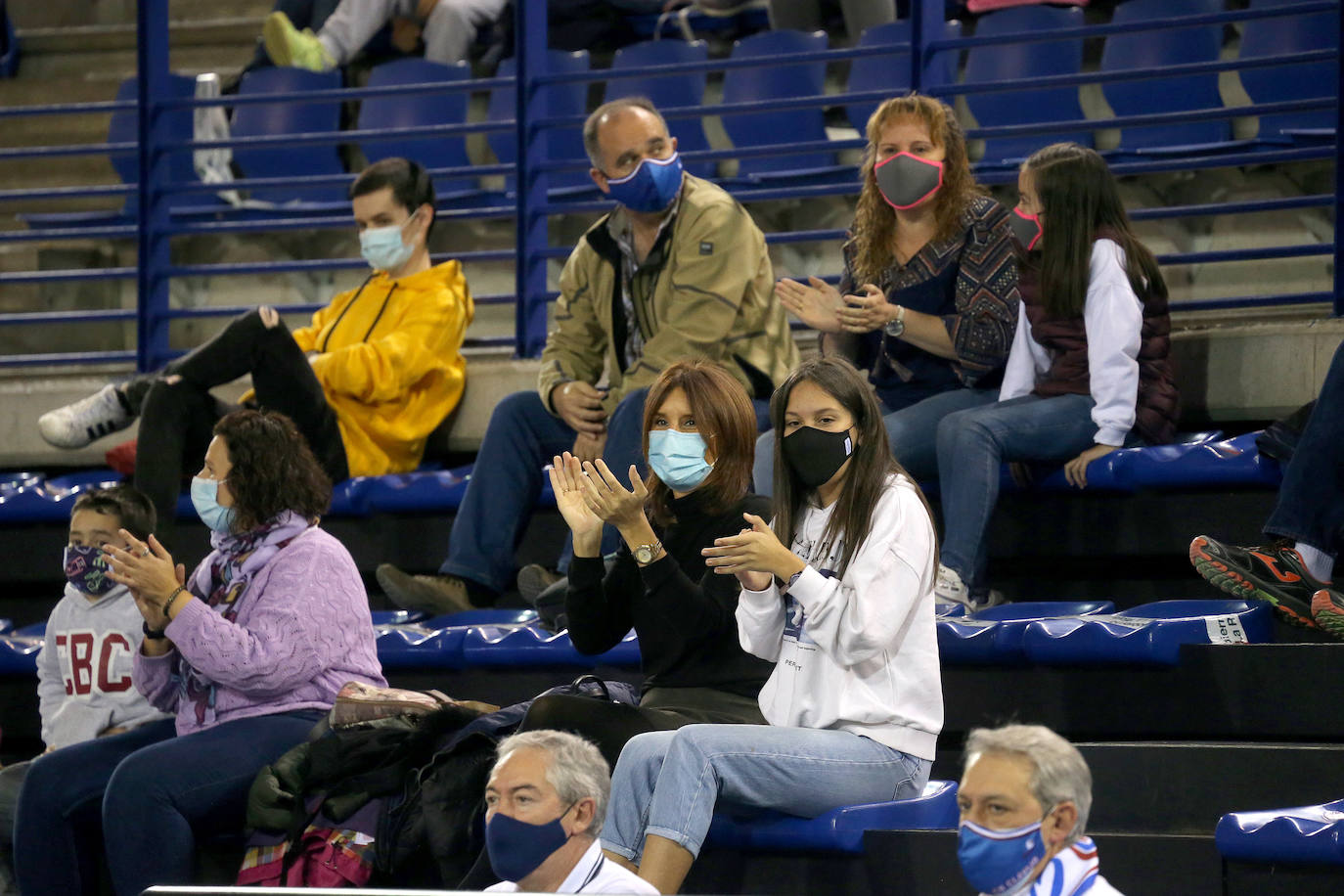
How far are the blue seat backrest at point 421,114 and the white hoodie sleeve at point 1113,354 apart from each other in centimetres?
318

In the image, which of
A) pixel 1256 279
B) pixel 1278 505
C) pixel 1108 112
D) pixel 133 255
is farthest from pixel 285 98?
pixel 1278 505

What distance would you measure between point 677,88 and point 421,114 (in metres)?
1.08

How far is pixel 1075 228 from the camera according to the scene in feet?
14.2

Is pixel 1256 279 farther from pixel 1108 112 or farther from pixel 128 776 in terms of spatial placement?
pixel 128 776

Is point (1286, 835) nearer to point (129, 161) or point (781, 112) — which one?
point (781, 112)

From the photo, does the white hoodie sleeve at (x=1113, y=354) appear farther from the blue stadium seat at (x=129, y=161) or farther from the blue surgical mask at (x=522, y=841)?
the blue stadium seat at (x=129, y=161)

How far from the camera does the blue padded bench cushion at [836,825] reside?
3.09m

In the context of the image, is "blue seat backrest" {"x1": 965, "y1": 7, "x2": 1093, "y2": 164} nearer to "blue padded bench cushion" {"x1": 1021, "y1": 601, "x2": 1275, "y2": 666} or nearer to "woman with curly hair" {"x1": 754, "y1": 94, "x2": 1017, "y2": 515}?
"woman with curly hair" {"x1": 754, "y1": 94, "x2": 1017, "y2": 515}

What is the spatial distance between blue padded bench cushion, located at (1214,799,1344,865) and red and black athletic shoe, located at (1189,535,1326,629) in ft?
2.31

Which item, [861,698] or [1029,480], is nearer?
[861,698]

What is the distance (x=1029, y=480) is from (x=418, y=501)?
1678 millimetres

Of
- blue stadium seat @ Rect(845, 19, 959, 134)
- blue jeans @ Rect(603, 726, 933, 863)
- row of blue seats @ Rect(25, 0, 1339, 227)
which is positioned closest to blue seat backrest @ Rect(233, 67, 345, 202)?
row of blue seats @ Rect(25, 0, 1339, 227)

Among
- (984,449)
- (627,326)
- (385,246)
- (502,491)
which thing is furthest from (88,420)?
(984,449)

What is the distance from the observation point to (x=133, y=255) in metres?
6.91
